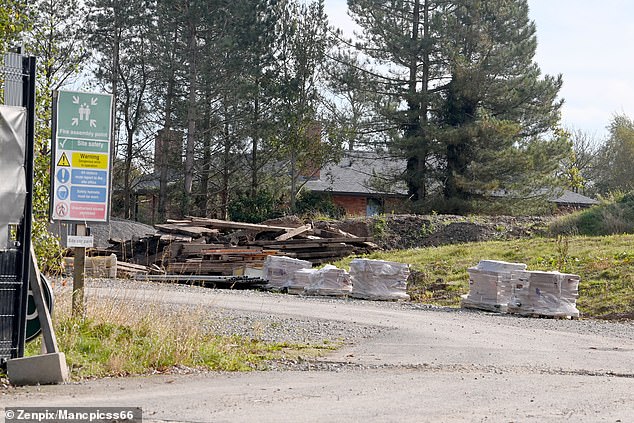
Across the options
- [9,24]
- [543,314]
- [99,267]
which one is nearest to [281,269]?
[99,267]

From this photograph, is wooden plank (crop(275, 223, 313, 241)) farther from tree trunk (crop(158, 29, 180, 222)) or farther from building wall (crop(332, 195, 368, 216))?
building wall (crop(332, 195, 368, 216))

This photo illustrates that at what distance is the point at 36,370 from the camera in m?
10.2

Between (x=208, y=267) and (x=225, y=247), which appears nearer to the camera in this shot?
(x=208, y=267)

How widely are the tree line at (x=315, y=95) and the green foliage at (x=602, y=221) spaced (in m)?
6.51

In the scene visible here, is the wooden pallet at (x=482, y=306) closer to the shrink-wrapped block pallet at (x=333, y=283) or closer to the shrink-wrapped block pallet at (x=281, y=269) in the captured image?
the shrink-wrapped block pallet at (x=333, y=283)

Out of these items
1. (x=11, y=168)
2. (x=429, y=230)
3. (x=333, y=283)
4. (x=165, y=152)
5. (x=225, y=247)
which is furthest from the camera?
(x=165, y=152)

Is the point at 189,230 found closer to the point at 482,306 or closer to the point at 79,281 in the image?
the point at 482,306

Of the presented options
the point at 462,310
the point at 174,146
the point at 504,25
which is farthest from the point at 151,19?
the point at 462,310

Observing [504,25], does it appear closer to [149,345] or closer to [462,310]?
[462,310]

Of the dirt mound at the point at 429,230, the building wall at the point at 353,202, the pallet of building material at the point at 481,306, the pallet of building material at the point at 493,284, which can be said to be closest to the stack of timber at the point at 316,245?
the dirt mound at the point at 429,230

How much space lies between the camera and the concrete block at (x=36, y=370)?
33.6 ft

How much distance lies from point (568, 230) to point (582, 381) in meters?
26.0

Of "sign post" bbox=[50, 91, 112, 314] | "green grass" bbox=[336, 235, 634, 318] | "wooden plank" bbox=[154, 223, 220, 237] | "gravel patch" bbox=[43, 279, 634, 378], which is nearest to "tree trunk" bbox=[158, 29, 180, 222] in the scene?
"wooden plank" bbox=[154, 223, 220, 237]

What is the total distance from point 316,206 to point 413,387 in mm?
38892
